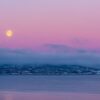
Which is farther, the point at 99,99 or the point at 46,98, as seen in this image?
the point at 46,98

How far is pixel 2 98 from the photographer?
42.2 meters

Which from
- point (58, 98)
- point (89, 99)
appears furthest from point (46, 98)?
point (89, 99)

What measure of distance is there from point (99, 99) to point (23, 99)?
5.77 meters

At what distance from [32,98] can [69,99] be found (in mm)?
2990

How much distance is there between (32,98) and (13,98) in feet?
5.01

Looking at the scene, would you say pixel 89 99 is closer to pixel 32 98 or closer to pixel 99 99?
pixel 99 99

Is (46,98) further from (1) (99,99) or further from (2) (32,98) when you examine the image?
(1) (99,99)

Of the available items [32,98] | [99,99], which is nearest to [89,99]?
[99,99]

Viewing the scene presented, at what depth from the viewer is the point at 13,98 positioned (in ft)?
141

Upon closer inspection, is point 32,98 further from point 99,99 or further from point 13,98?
point 99,99

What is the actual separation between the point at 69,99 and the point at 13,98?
178 inches

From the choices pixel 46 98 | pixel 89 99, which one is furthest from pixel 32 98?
pixel 89 99

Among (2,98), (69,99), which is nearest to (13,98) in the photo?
(2,98)

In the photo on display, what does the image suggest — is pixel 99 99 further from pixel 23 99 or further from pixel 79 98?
pixel 23 99
